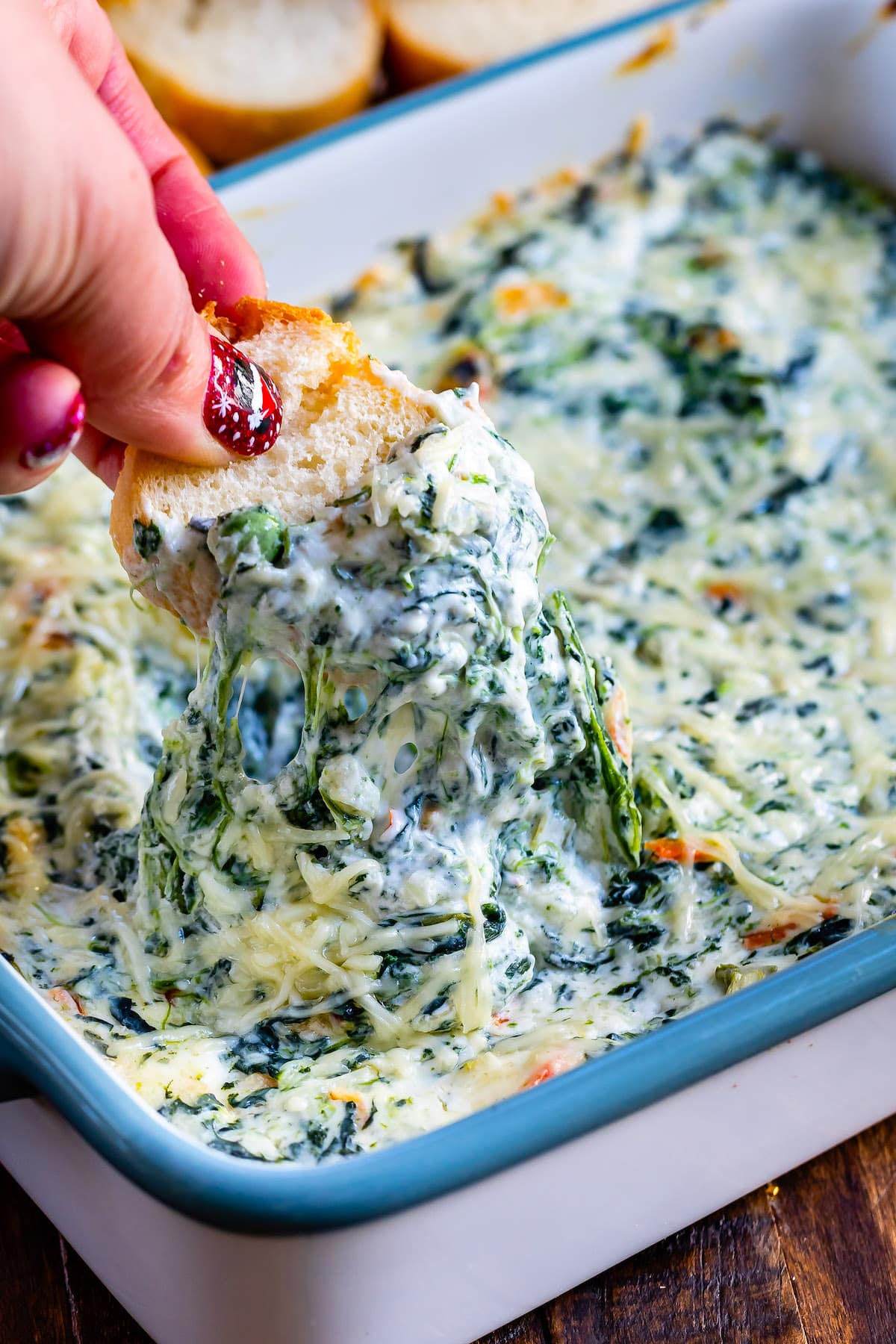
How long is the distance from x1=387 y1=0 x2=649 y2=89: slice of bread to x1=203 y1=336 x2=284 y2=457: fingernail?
6.53 ft

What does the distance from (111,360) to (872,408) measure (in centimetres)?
200

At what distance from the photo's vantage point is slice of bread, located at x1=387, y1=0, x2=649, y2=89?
3568mm

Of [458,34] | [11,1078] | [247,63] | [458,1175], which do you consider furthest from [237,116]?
[458,1175]

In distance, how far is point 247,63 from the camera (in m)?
3.45

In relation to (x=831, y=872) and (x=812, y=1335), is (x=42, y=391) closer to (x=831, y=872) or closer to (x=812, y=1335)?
(x=831, y=872)

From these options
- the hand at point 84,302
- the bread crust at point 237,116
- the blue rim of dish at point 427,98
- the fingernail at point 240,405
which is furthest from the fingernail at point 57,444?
the bread crust at point 237,116

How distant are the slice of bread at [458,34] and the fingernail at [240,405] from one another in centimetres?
199

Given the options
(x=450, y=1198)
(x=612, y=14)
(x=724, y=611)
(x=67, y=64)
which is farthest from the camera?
(x=612, y=14)

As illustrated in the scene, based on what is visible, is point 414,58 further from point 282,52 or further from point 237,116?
point 237,116

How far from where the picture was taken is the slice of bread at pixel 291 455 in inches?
71.3

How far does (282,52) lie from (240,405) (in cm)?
204

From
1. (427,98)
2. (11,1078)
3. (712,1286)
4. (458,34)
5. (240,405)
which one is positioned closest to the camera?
(11,1078)

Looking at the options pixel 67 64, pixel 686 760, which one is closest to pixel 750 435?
pixel 686 760

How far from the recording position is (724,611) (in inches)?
104
